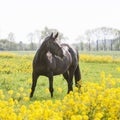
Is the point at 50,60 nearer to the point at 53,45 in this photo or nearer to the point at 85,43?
the point at 53,45

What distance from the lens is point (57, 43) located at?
11.0 m

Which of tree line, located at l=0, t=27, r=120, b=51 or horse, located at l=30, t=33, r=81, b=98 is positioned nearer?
horse, located at l=30, t=33, r=81, b=98

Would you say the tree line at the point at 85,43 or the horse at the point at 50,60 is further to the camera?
the tree line at the point at 85,43

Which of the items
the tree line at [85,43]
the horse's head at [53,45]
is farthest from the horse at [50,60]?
the tree line at [85,43]

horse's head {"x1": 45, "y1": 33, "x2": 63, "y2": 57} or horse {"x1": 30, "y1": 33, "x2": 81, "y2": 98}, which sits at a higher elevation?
horse's head {"x1": 45, "y1": 33, "x2": 63, "y2": 57}

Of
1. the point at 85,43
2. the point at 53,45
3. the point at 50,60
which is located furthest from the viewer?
the point at 85,43

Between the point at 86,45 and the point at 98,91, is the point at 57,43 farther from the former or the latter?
the point at 86,45

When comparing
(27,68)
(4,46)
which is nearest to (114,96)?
(27,68)

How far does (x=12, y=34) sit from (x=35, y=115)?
10578 cm

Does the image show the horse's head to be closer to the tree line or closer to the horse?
the horse

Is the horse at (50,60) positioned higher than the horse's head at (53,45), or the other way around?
the horse's head at (53,45)

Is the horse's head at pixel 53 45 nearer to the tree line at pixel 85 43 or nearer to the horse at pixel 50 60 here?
the horse at pixel 50 60

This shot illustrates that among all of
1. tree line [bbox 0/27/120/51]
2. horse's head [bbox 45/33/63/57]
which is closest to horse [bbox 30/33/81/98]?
horse's head [bbox 45/33/63/57]

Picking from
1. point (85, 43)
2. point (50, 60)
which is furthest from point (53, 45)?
point (85, 43)
